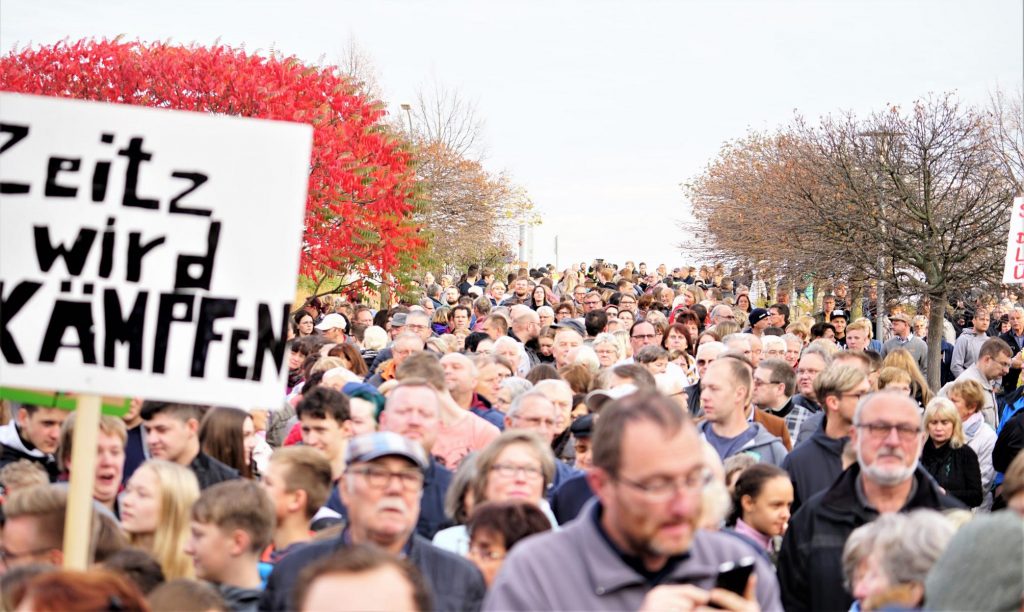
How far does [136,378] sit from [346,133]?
17.7m

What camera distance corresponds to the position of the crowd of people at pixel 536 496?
3.50 m

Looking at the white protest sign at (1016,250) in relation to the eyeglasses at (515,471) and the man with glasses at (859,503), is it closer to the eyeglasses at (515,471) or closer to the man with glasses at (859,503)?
the man with glasses at (859,503)

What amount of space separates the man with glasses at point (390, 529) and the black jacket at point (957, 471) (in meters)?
5.59

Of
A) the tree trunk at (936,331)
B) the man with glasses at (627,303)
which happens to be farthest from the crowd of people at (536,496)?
the tree trunk at (936,331)

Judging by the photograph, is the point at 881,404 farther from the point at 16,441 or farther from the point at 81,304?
the point at 16,441

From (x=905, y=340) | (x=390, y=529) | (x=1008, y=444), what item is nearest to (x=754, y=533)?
(x=390, y=529)

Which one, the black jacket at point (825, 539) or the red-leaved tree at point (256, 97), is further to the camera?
the red-leaved tree at point (256, 97)

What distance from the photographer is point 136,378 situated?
189 inches

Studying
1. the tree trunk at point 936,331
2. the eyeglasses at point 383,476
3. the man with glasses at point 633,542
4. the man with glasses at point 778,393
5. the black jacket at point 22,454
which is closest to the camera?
the man with glasses at point 633,542

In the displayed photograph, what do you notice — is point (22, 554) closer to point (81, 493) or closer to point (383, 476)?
point (81, 493)

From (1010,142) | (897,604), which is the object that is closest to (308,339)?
(897,604)

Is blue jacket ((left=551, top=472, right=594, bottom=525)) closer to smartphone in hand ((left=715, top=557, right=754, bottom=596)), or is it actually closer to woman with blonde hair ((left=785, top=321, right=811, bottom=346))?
smartphone in hand ((left=715, top=557, right=754, bottom=596))

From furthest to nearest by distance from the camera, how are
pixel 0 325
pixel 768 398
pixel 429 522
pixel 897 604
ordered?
1. pixel 768 398
2. pixel 429 522
3. pixel 0 325
4. pixel 897 604

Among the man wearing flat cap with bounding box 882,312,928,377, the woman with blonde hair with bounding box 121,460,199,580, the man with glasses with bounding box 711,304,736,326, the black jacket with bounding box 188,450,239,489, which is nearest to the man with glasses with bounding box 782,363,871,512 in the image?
the black jacket with bounding box 188,450,239,489
